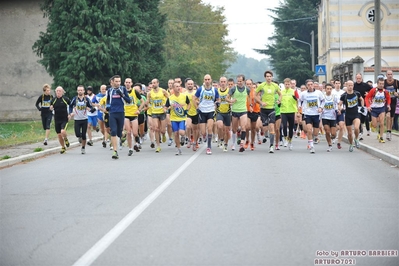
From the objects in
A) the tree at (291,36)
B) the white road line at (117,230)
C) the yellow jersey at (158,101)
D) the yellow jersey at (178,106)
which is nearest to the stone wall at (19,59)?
the tree at (291,36)

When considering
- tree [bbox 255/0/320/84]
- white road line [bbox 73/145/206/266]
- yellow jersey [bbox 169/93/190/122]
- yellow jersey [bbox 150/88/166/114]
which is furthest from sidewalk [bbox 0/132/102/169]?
tree [bbox 255/0/320/84]

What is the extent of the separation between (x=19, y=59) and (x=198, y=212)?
46.4 metres

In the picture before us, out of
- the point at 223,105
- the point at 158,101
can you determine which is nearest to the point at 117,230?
the point at 223,105

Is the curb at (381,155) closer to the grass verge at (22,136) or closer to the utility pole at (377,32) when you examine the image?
the utility pole at (377,32)

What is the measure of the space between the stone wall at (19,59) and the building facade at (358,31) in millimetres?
22964

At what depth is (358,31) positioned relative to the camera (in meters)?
61.3

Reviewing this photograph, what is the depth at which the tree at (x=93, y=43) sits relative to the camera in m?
44.6

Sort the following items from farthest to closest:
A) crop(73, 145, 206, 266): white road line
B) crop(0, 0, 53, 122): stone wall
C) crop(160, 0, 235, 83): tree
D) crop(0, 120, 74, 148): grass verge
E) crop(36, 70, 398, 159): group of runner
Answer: crop(160, 0, 235, 83): tree
crop(0, 0, 53, 122): stone wall
crop(0, 120, 74, 148): grass verge
crop(36, 70, 398, 159): group of runner
crop(73, 145, 206, 266): white road line

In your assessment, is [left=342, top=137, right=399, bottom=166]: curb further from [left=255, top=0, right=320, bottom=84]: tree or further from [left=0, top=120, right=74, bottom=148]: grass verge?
[left=255, top=0, right=320, bottom=84]: tree

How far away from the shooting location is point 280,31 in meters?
80.8

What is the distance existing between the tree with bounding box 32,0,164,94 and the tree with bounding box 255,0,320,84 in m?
30.7

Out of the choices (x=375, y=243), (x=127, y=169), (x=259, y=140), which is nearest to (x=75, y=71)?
(x=259, y=140)

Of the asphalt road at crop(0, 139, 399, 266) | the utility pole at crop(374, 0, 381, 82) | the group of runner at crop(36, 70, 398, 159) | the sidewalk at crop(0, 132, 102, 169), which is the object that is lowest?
the sidewalk at crop(0, 132, 102, 169)

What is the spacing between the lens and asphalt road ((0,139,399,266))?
7273mm
